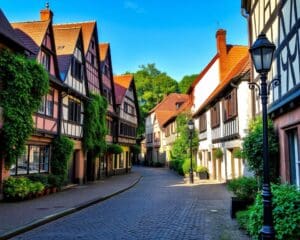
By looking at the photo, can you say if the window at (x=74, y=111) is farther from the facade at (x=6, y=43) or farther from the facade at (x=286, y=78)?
the facade at (x=286, y=78)

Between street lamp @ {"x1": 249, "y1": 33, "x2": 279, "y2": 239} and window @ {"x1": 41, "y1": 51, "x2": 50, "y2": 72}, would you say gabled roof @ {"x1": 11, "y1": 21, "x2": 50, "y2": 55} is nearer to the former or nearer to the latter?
window @ {"x1": 41, "y1": 51, "x2": 50, "y2": 72}

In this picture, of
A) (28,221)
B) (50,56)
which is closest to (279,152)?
(28,221)

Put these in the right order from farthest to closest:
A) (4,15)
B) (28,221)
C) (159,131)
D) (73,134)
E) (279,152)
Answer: (159,131)
(73,134)
(4,15)
(279,152)
(28,221)

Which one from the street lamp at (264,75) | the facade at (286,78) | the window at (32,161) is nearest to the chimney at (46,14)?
the window at (32,161)

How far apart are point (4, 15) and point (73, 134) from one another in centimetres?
841

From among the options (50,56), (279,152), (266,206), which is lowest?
(266,206)

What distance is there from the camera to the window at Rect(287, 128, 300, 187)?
354 inches

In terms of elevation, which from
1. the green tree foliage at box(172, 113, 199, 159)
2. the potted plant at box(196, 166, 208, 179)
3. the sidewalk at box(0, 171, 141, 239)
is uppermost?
the green tree foliage at box(172, 113, 199, 159)

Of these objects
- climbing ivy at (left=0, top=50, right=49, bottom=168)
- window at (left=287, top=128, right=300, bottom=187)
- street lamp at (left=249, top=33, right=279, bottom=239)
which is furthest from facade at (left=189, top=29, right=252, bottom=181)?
climbing ivy at (left=0, top=50, right=49, bottom=168)

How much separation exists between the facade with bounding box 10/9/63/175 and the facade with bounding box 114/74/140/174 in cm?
1541

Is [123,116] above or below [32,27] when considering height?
below

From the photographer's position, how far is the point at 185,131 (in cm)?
3103

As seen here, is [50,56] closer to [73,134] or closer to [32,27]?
[32,27]

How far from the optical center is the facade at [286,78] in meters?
8.35
